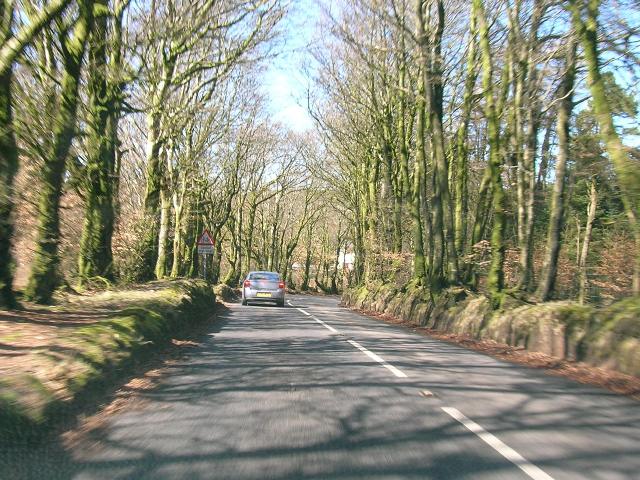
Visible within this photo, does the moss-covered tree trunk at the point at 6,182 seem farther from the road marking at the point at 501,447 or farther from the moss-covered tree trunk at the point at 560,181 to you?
the moss-covered tree trunk at the point at 560,181

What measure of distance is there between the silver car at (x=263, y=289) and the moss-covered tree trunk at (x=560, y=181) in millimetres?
15935

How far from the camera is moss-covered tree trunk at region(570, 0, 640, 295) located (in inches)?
462

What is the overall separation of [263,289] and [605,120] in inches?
818

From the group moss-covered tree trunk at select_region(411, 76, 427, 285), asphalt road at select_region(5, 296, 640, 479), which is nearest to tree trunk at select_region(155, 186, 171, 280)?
moss-covered tree trunk at select_region(411, 76, 427, 285)

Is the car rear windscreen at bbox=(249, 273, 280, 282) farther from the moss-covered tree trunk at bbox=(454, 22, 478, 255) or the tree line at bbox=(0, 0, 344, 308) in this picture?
the moss-covered tree trunk at bbox=(454, 22, 478, 255)

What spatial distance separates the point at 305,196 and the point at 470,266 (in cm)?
4151

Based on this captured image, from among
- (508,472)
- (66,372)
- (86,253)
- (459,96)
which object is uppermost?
(459,96)

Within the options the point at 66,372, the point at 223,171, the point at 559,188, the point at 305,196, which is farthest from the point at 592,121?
the point at 305,196

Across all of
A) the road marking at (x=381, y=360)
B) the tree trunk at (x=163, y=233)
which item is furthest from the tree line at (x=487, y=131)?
the tree trunk at (x=163, y=233)

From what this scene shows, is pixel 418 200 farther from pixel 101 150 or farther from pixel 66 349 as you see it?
pixel 66 349

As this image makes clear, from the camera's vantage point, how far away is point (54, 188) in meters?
12.2

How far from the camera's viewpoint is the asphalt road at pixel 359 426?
16.6 ft

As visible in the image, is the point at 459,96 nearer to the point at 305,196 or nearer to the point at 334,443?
the point at 334,443

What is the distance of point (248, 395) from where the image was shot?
7.82 meters
